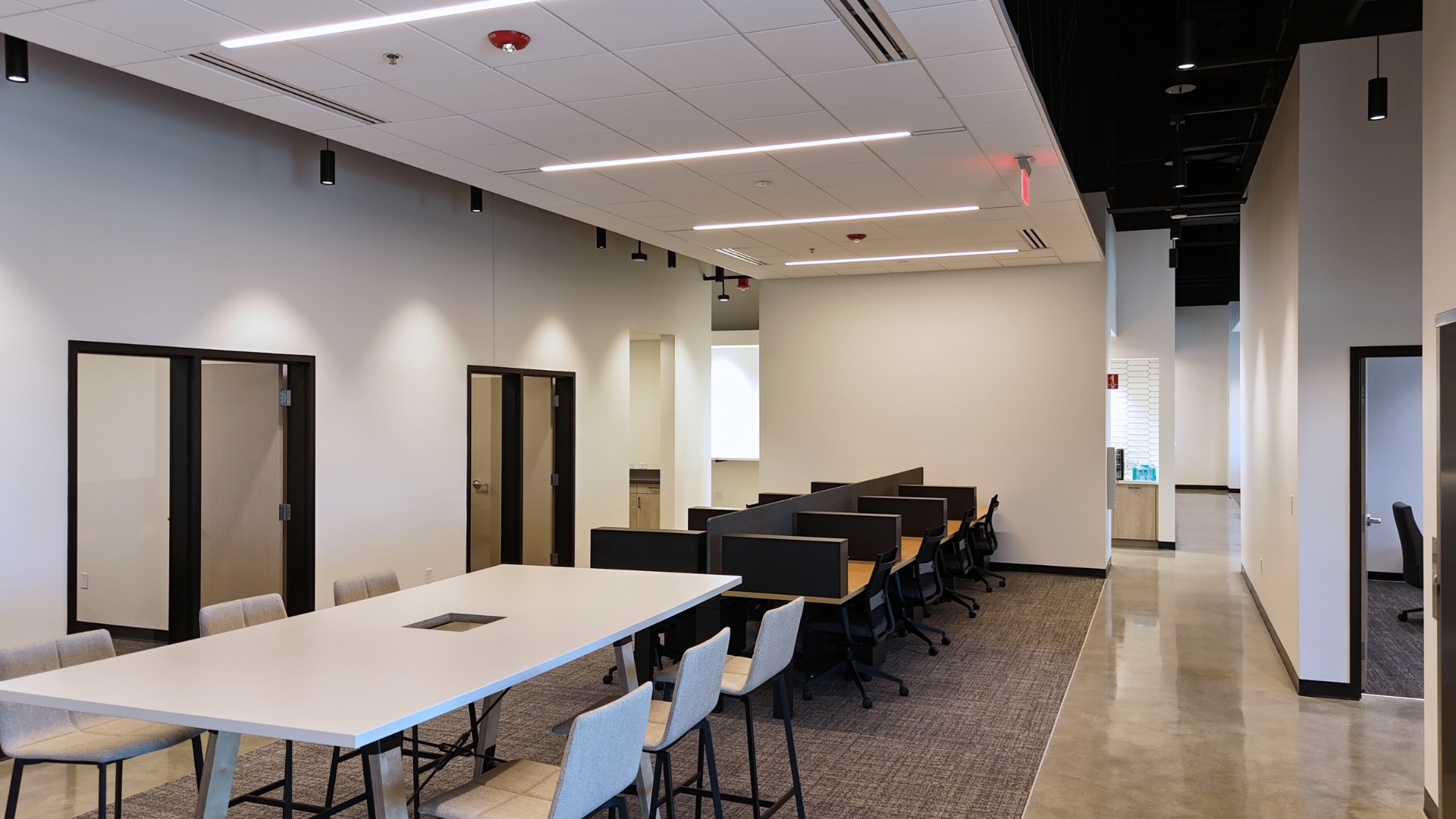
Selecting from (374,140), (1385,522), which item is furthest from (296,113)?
(1385,522)

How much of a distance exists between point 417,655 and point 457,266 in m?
5.56

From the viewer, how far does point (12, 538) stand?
481cm

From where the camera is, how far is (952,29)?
3602 millimetres

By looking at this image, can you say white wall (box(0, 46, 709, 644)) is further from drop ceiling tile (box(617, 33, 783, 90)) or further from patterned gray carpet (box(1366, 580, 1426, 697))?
patterned gray carpet (box(1366, 580, 1426, 697))

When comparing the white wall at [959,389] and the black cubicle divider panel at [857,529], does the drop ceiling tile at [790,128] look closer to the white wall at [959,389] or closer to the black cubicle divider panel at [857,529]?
the black cubicle divider panel at [857,529]

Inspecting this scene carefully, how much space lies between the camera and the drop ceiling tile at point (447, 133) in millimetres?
4785

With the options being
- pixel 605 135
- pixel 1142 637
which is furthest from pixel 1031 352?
pixel 605 135

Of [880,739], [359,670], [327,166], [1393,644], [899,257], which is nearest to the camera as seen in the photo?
[359,670]

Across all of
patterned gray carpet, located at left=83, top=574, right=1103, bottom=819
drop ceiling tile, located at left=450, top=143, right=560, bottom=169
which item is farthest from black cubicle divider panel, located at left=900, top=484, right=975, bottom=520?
drop ceiling tile, located at left=450, top=143, right=560, bottom=169

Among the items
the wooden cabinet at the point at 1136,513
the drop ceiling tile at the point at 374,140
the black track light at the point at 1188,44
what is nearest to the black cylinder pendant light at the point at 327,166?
the drop ceiling tile at the point at 374,140

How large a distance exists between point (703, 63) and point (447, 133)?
1688 millimetres

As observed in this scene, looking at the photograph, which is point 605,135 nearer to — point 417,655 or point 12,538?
point 417,655

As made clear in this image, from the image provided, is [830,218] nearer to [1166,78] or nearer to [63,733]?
[1166,78]

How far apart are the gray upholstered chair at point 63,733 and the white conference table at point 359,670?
0.31m
